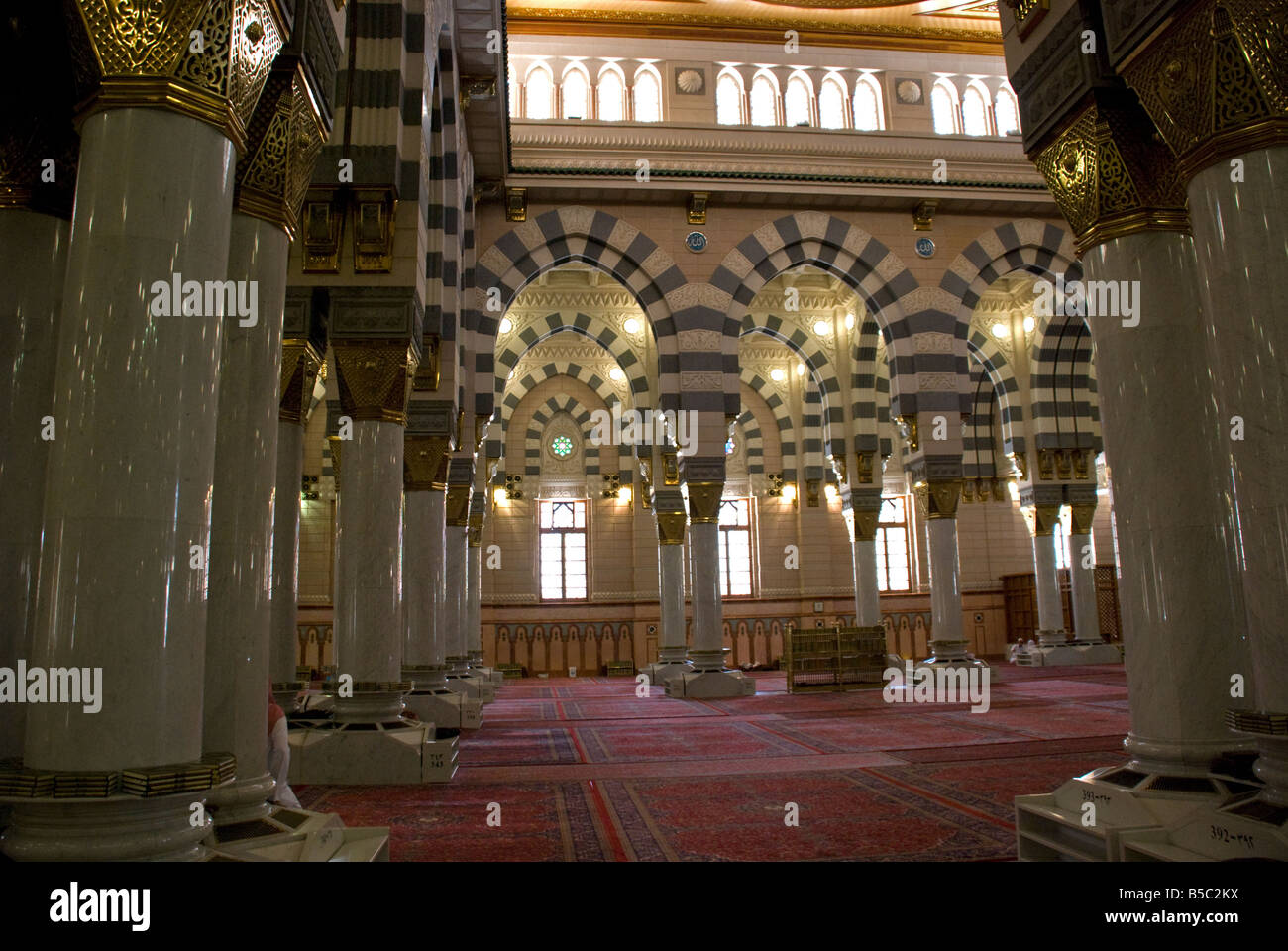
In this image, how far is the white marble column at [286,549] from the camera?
6000 millimetres

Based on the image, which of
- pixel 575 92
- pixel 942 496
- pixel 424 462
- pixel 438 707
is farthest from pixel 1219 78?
pixel 575 92

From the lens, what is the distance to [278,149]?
3410 mm

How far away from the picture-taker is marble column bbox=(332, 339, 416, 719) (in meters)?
5.54

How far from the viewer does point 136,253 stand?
2.38 meters

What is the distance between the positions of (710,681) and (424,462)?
4.87 metres

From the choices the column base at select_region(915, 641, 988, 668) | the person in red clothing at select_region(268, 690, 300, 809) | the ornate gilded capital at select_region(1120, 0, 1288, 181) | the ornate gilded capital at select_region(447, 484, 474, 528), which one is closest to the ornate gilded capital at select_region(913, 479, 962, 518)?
the column base at select_region(915, 641, 988, 668)

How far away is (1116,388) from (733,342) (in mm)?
7936

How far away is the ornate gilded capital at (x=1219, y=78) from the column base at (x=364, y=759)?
476 cm

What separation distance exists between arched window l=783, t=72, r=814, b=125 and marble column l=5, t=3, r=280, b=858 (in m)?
10.7

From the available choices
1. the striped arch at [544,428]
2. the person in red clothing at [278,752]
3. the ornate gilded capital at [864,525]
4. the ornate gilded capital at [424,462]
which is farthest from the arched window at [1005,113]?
the person in red clothing at [278,752]

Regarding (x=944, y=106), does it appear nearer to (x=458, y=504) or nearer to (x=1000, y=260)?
(x=1000, y=260)

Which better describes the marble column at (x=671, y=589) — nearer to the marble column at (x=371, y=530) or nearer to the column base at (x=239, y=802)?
the marble column at (x=371, y=530)
